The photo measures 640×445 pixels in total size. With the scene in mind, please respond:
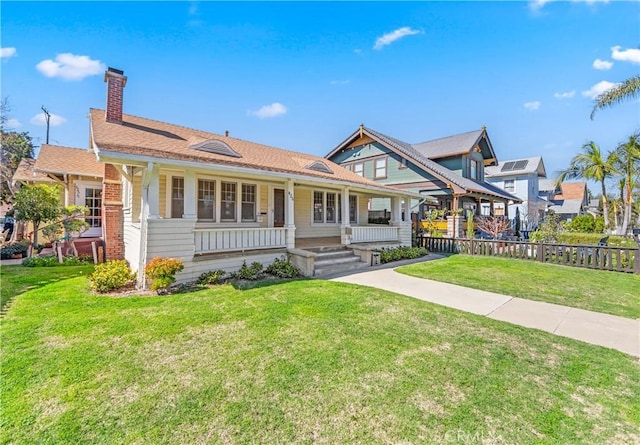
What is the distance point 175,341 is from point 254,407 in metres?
1.90

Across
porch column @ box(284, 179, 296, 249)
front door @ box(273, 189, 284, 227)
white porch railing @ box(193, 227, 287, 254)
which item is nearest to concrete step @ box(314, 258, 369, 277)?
porch column @ box(284, 179, 296, 249)

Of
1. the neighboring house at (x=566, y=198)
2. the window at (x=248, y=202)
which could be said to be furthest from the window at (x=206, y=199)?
the neighboring house at (x=566, y=198)

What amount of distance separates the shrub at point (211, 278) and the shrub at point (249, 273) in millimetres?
402

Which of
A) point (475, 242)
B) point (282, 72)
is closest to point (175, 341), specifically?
point (282, 72)

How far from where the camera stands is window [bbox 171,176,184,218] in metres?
9.44

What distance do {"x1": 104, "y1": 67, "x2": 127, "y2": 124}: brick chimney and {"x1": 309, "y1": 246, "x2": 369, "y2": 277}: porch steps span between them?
792cm

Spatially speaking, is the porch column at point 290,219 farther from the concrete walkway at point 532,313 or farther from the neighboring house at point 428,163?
the neighboring house at point 428,163

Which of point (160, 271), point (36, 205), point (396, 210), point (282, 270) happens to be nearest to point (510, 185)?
point (396, 210)

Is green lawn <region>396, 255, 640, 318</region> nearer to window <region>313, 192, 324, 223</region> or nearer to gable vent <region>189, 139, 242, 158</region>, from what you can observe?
window <region>313, 192, 324, 223</region>

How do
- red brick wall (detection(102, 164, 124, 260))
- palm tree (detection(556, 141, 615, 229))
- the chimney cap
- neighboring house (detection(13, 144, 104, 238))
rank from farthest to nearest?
palm tree (detection(556, 141, 615, 229)) → neighboring house (detection(13, 144, 104, 238)) → red brick wall (detection(102, 164, 124, 260)) → the chimney cap

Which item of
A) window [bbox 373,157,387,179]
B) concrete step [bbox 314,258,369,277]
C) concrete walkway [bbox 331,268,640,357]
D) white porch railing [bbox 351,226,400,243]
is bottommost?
concrete walkway [bbox 331,268,640,357]

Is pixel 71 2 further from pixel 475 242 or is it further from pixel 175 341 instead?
pixel 475 242

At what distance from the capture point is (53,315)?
483cm

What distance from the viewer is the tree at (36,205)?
998cm
